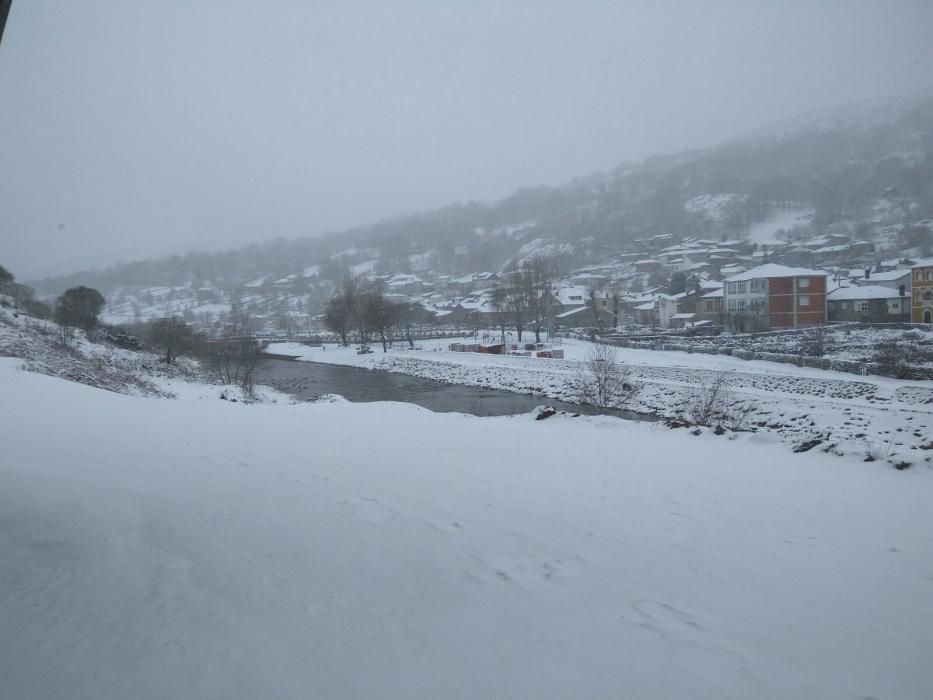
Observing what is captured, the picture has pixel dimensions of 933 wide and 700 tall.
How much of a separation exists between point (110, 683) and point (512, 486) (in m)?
3.16

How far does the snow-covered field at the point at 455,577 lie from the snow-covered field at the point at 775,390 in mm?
2797

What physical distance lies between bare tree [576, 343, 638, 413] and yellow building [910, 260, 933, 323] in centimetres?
2147

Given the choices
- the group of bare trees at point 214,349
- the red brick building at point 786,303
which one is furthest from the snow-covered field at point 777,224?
the group of bare trees at point 214,349

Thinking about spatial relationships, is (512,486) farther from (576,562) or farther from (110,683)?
(110,683)

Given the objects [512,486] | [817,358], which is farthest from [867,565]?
[817,358]

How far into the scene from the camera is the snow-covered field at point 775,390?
11.0 meters

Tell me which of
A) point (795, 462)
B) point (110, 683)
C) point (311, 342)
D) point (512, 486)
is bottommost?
point (311, 342)

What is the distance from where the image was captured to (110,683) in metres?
1.75

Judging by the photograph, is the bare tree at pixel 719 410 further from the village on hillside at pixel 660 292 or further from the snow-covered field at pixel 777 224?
the snow-covered field at pixel 777 224

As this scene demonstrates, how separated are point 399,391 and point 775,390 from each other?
48.6 feet

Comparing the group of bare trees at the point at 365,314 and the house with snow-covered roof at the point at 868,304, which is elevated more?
the group of bare trees at the point at 365,314

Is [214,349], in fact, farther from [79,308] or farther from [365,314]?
[365,314]

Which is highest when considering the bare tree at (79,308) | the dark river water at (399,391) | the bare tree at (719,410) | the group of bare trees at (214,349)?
the bare tree at (79,308)

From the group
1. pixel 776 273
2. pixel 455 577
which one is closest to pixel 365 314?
pixel 776 273
